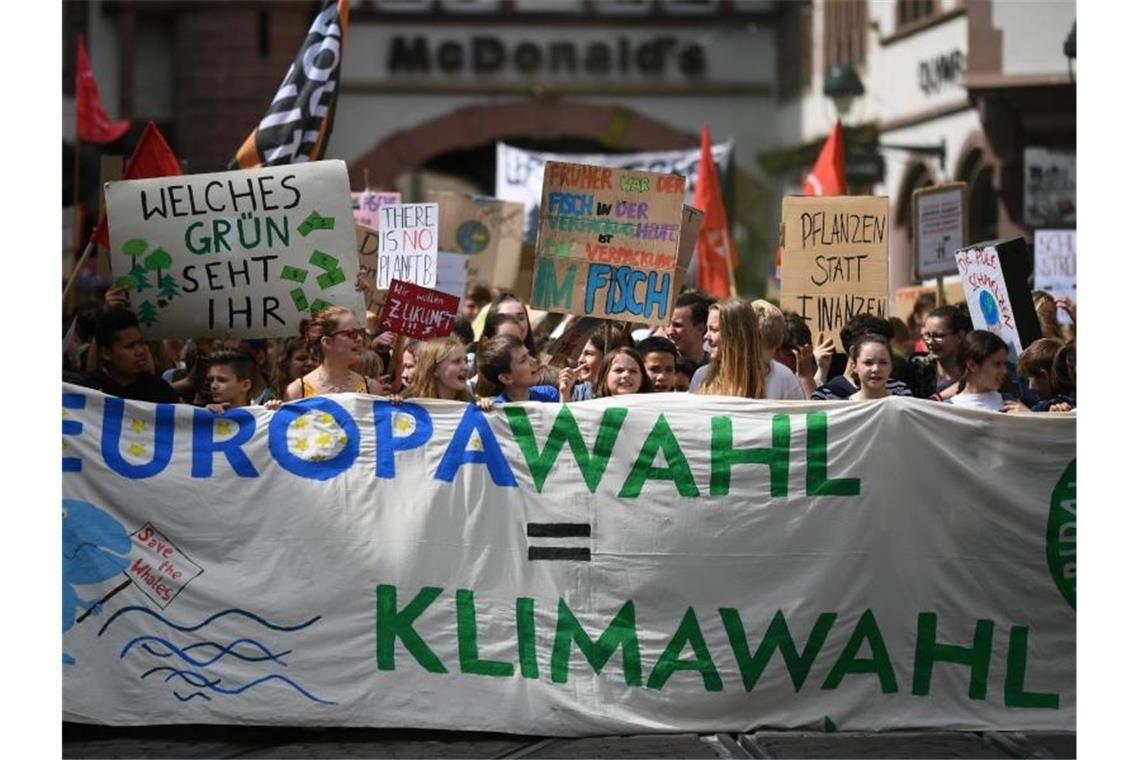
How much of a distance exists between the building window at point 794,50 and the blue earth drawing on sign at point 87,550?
85.4ft

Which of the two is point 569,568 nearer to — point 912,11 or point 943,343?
point 943,343

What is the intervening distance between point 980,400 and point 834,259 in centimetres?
243

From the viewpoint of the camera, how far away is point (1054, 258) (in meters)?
15.3

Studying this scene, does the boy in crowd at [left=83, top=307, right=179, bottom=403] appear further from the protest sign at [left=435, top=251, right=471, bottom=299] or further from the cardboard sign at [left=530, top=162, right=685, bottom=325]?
the protest sign at [left=435, top=251, right=471, bottom=299]

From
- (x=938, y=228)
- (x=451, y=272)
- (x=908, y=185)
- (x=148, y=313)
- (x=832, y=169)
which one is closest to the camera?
(x=148, y=313)

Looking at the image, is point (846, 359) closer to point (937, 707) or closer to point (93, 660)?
point (937, 707)

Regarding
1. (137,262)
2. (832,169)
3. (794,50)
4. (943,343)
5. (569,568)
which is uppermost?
(794,50)

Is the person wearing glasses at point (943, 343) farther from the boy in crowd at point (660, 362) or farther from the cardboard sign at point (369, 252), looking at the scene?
the cardboard sign at point (369, 252)

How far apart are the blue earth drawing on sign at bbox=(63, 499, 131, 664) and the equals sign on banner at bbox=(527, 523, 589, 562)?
1.47 m

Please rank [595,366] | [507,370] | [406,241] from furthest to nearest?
[406,241], [595,366], [507,370]

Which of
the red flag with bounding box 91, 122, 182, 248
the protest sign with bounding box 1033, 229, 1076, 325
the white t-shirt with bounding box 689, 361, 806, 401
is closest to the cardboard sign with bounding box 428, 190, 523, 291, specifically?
the protest sign with bounding box 1033, 229, 1076, 325

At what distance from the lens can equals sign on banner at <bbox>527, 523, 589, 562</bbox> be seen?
802 cm

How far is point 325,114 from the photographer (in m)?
11.5

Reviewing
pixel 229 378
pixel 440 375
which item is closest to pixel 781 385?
pixel 440 375
